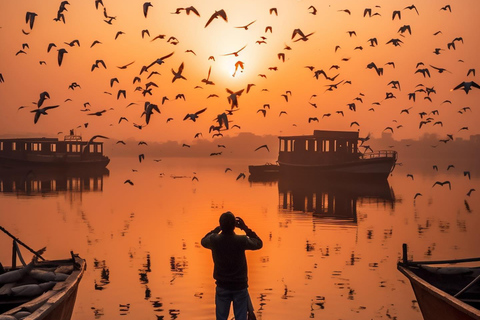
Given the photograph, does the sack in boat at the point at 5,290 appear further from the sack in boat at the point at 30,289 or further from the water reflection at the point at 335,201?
the water reflection at the point at 335,201

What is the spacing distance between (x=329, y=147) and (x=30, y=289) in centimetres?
5103

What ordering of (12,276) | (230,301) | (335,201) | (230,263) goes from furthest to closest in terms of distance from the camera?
1. (335,201)
2. (12,276)
3. (230,301)
4. (230,263)

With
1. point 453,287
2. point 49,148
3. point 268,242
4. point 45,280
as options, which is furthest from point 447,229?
point 49,148

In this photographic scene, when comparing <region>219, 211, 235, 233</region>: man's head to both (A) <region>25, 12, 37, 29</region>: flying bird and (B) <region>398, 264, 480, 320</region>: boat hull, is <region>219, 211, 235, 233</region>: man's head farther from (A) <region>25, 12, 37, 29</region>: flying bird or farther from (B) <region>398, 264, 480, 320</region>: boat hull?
(A) <region>25, 12, 37, 29</region>: flying bird

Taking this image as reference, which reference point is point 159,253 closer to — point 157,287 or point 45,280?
point 157,287

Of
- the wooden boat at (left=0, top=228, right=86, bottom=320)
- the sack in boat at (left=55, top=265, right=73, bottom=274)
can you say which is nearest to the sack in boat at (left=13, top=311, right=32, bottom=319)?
the wooden boat at (left=0, top=228, right=86, bottom=320)

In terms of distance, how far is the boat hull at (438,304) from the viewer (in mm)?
7388

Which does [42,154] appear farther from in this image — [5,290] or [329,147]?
[5,290]

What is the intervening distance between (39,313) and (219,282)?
2.28 meters

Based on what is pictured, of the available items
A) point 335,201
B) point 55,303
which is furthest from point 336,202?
point 55,303

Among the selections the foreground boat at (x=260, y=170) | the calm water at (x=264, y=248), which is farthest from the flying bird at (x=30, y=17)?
the foreground boat at (x=260, y=170)

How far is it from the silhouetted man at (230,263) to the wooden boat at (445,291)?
2745mm

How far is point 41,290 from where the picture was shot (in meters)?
9.12

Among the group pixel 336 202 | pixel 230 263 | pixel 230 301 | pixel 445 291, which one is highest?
pixel 230 263
